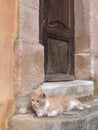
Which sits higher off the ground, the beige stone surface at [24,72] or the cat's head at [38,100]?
the beige stone surface at [24,72]

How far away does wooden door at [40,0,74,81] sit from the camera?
5000mm

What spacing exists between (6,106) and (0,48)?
632 millimetres

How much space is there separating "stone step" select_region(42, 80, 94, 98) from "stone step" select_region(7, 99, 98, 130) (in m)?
0.52

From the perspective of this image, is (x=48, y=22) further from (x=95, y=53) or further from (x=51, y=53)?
(x=95, y=53)

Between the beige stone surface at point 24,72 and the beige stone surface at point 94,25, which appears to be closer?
the beige stone surface at point 24,72

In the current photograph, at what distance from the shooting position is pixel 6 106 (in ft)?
12.3

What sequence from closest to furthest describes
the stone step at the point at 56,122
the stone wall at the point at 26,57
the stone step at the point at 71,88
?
the stone step at the point at 56,122
the stone wall at the point at 26,57
the stone step at the point at 71,88

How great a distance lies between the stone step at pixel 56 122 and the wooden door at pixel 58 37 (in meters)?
1.22

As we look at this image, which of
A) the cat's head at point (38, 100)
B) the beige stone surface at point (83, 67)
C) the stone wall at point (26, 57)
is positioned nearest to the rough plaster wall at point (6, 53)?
the stone wall at point (26, 57)

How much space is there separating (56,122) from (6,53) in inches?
37.1

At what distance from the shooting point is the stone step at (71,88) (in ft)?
14.3

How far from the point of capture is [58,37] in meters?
5.38

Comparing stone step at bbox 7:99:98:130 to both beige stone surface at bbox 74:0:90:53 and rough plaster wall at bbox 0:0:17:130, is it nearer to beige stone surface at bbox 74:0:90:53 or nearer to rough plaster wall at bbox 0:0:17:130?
rough plaster wall at bbox 0:0:17:130

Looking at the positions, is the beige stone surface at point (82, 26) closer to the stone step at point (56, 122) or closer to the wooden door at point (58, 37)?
the wooden door at point (58, 37)
